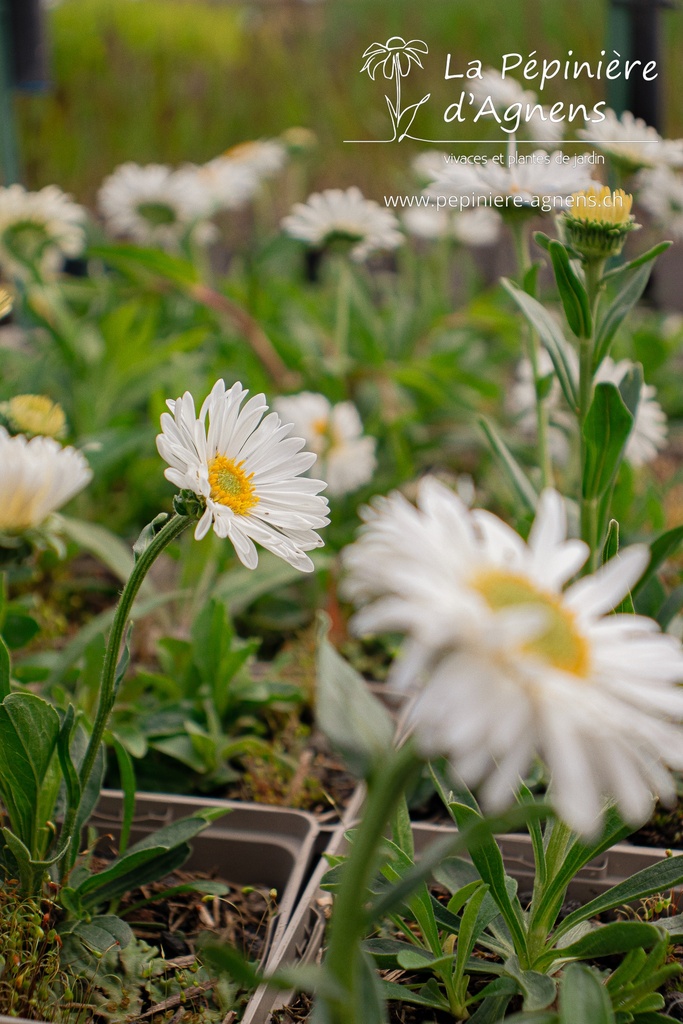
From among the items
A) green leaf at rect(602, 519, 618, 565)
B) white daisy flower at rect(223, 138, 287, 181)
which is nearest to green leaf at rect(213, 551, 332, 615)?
green leaf at rect(602, 519, 618, 565)

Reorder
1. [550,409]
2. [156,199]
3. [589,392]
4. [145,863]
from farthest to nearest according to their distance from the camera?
[156,199], [550,409], [589,392], [145,863]

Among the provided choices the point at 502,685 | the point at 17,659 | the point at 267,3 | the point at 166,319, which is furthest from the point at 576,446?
the point at 267,3

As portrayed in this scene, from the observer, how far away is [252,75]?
4.57 meters

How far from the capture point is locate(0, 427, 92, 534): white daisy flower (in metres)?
0.77

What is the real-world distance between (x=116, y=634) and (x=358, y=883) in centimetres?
24

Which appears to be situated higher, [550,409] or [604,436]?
[604,436]

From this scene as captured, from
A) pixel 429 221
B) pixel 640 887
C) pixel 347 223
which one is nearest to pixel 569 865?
pixel 640 887

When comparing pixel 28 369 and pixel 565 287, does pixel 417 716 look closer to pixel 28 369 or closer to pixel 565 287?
pixel 565 287

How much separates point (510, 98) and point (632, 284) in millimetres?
341

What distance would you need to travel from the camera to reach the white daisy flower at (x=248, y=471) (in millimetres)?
553

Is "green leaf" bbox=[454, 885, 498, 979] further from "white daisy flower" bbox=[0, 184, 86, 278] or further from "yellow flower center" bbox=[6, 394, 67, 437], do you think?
"white daisy flower" bbox=[0, 184, 86, 278]

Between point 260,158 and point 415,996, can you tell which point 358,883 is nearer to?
point 415,996

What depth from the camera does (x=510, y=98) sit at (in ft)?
3.51

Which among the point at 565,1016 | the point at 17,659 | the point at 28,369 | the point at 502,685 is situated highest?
the point at 502,685
